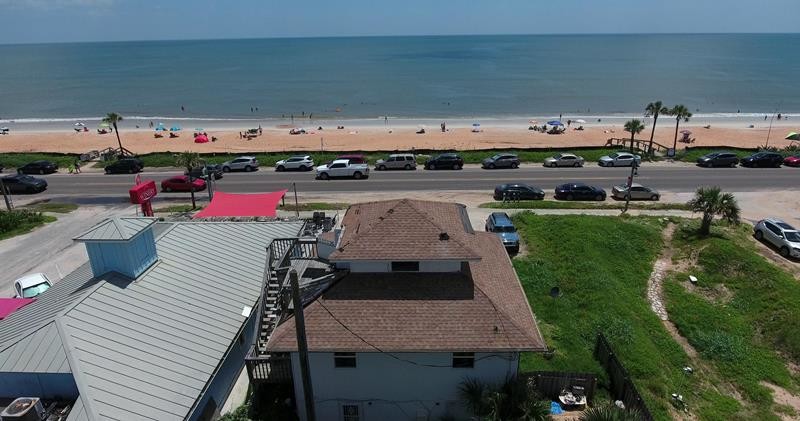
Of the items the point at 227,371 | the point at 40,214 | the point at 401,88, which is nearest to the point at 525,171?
the point at 227,371

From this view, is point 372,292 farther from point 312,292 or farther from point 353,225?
point 353,225

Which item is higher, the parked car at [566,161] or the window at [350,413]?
the parked car at [566,161]

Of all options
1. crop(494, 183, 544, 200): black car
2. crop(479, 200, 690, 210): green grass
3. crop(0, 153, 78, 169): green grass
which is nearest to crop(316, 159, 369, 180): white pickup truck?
crop(479, 200, 690, 210): green grass

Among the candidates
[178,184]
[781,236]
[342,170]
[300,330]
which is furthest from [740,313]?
[178,184]

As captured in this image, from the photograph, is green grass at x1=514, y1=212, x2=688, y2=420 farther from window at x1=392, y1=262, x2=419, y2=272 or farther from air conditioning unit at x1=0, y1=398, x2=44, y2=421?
air conditioning unit at x1=0, y1=398, x2=44, y2=421

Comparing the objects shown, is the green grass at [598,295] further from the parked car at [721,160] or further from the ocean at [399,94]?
the ocean at [399,94]

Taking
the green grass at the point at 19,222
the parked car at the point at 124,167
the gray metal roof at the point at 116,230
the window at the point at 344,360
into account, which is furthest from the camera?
the parked car at the point at 124,167

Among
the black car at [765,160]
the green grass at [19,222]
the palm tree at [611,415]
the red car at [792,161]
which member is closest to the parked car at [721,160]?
the black car at [765,160]
